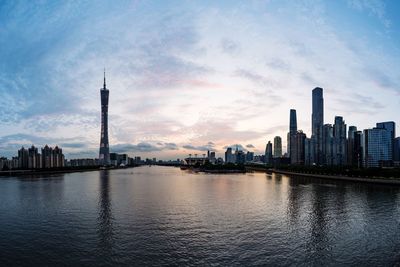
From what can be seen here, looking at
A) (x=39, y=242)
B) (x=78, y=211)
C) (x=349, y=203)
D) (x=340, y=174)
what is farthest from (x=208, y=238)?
(x=340, y=174)

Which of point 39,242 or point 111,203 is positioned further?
point 111,203

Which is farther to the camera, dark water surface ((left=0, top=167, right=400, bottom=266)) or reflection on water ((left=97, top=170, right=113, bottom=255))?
reflection on water ((left=97, top=170, right=113, bottom=255))

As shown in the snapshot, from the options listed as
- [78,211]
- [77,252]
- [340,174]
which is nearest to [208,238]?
[77,252]

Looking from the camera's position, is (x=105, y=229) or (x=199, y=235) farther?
(x=105, y=229)

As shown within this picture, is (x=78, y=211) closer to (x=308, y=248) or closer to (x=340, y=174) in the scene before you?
(x=308, y=248)

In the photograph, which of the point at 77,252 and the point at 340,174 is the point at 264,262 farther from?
the point at 340,174

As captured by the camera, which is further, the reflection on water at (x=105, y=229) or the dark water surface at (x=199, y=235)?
the reflection on water at (x=105, y=229)

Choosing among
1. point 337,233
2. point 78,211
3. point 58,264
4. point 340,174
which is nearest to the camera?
point 58,264

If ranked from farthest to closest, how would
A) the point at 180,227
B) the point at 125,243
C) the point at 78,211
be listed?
the point at 78,211
the point at 180,227
the point at 125,243

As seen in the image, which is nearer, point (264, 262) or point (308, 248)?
point (264, 262)
